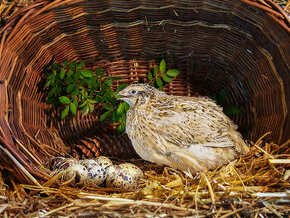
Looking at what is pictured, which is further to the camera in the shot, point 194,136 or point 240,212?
point 194,136

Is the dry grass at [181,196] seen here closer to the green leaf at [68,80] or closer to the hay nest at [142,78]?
the hay nest at [142,78]

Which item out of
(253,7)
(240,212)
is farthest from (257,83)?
(240,212)

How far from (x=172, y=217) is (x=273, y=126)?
4.37 feet

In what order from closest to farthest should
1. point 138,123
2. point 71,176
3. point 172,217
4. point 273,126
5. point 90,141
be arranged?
1. point 172,217
2. point 71,176
3. point 138,123
4. point 273,126
5. point 90,141

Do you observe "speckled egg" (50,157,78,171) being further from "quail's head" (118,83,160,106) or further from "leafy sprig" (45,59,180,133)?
"quail's head" (118,83,160,106)

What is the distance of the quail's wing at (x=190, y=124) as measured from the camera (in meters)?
2.59

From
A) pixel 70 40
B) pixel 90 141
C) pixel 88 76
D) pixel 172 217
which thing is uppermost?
pixel 70 40

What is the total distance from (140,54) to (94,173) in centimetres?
131

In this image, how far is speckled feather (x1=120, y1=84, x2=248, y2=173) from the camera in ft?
8.50

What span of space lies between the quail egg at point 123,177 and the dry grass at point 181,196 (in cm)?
6

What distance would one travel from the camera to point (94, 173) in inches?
102

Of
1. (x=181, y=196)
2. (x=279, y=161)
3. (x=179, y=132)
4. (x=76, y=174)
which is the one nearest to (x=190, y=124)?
(x=179, y=132)

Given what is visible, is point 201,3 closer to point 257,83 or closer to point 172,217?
point 257,83

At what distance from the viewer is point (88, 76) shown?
9.99 feet
